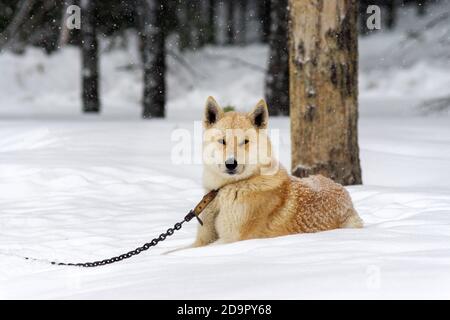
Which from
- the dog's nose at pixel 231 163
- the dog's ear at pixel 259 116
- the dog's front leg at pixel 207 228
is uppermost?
the dog's ear at pixel 259 116

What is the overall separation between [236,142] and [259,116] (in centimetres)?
31

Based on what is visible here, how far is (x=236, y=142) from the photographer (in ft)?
17.3

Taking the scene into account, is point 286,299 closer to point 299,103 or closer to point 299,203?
point 299,203

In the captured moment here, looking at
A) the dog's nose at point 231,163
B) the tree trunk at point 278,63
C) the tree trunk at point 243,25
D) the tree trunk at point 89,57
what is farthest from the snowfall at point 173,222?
the tree trunk at point 243,25

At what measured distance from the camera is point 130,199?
860cm

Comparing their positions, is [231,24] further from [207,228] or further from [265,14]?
[207,228]

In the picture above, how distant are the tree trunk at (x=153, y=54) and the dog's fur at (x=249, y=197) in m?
11.9

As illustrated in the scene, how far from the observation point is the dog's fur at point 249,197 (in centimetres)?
534

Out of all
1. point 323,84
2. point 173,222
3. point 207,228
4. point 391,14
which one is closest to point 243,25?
point 391,14

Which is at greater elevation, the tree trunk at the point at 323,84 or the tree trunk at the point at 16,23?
the tree trunk at the point at 16,23

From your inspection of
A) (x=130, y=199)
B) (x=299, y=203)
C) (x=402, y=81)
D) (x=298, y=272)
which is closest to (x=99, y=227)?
(x=130, y=199)

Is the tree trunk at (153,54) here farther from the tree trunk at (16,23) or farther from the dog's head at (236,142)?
the dog's head at (236,142)

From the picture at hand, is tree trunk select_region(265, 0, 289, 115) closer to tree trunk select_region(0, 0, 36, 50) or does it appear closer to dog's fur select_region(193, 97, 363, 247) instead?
tree trunk select_region(0, 0, 36, 50)
